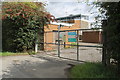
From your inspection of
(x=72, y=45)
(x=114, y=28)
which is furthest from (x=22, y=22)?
(x=114, y=28)

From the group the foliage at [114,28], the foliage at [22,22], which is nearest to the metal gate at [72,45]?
the foliage at [114,28]

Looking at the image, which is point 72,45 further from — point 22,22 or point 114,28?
point 22,22

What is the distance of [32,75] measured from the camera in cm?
466

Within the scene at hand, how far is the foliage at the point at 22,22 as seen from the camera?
9.50 metres

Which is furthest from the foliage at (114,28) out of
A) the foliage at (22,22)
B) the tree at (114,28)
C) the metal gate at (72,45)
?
the foliage at (22,22)

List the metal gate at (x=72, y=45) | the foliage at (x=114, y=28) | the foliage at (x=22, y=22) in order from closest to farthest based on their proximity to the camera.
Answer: the foliage at (x=114, y=28), the metal gate at (x=72, y=45), the foliage at (x=22, y=22)

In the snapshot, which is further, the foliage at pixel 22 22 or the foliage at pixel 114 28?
the foliage at pixel 22 22

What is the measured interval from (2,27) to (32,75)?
7777 millimetres

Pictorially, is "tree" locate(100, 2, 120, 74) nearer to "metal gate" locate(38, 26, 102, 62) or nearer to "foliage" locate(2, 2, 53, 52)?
"metal gate" locate(38, 26, 102, 62)

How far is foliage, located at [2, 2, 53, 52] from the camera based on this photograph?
950 cm

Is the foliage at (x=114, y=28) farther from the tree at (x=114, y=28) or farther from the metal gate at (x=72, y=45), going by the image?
the metal gate at (x=72, y=45)

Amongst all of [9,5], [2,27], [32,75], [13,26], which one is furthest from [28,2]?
[32,75]

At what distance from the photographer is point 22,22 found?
9.64m

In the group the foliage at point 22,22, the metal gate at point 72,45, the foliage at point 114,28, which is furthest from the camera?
the foliage at point 22,22
